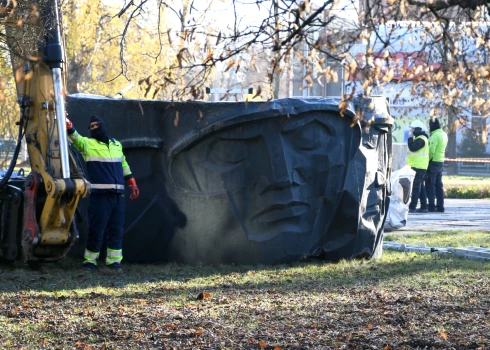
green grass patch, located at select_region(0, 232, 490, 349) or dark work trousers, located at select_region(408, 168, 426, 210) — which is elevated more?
dark work trousers, located at select_region(408, 168, 426, 210)

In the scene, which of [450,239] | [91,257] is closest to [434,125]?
[450,239]

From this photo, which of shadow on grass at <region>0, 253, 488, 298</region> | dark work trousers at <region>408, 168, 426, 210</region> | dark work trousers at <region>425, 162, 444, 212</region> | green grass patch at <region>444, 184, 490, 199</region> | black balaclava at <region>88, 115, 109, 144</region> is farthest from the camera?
green grass patch at <region>444, 184, 490, 199</region>

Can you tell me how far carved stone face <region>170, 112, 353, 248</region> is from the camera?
10.5m

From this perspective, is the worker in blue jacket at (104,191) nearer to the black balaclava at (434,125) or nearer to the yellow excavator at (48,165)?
the yellow excavator at (48,165)

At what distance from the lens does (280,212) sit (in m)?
10.6

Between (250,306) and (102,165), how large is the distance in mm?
3155

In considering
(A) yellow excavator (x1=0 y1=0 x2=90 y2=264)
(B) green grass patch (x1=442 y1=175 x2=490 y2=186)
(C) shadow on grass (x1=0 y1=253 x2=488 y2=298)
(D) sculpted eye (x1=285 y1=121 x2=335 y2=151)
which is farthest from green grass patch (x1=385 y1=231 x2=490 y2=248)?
(B) green grass patch (x1=442 y1=175 x2=490 y2=186)

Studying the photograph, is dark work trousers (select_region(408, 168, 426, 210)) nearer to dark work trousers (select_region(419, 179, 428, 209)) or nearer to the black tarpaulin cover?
dark work trousers (select_region(419, 179, 428, 209))

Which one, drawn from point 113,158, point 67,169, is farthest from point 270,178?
point 67,169

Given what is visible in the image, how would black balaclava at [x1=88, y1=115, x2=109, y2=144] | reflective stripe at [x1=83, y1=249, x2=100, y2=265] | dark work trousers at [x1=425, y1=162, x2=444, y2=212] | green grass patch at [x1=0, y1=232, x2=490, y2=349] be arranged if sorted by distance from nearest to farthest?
1. green grass patch at [x1=0, y1=232, x2=490, y2=349]
2. black balaclava at [x1=88, y1=115, x2=109, y2=144]
3. reflective stripe at [x1=83, y1=249, x2=100, y2=265]
4. dark work trousers at [x1=425, y1=162, x2=444, y2=212]

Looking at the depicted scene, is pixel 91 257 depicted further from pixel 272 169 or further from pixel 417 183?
pixel 417 183

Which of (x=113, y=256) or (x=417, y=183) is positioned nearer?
(x=113, y=256)

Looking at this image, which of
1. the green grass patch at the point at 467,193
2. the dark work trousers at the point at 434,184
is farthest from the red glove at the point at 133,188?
the green grass patch at the point at 467,193

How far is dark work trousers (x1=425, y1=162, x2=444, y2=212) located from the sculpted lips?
9513 millimetres
